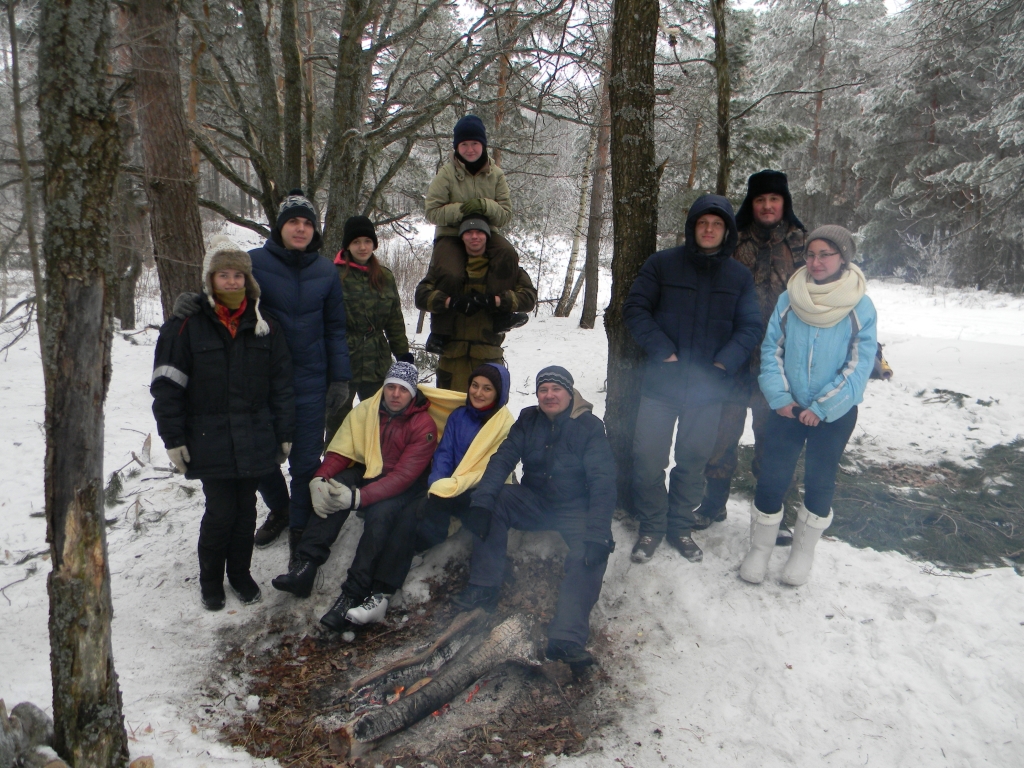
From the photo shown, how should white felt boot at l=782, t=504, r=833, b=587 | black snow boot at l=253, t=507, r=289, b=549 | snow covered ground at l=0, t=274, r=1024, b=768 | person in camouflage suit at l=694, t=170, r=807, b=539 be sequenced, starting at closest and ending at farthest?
snow covered ground at l=0, t=274, r=1024, b=768 → white felt boot at l=782, t=504, r=833, b=587 → person in camouflage suit at l=694, t=170, r=807, b=539 → black snow boot at l=253, t=507, r=289, b=549

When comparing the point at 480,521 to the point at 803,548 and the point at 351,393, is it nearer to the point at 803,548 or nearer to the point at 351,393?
the point at 351,393

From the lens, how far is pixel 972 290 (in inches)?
642

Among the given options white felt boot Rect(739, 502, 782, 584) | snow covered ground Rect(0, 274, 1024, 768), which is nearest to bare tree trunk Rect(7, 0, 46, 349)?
snow covered ground Rect(0, 274, 1024, 768)

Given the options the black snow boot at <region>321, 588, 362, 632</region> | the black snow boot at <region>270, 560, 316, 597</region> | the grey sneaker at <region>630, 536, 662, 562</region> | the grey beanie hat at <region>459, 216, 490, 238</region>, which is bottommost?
the black snow boot at <region>321, 588, 362, 632</region>

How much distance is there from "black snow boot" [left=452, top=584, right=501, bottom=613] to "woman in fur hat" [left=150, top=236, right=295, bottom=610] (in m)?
1.32

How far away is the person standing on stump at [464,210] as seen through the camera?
4094mm

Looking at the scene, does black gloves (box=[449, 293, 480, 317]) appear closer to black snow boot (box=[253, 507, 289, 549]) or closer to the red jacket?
the red jacket

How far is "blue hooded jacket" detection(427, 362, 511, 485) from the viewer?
3752 millimetres

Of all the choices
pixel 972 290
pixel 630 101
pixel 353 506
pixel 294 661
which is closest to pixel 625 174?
pixel 630 101

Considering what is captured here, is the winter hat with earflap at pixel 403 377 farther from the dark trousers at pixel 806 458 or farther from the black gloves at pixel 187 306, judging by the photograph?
the dark trousers at pixel 806 458

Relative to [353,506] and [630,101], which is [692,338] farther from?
[353,506]

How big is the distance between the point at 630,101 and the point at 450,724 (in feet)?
12.2

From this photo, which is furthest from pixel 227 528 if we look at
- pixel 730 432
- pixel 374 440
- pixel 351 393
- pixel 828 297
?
pixel 828 297

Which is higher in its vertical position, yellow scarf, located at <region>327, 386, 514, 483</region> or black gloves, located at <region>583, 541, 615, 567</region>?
yellow scarf, located at <region>327, 386, 514, 483</region>
